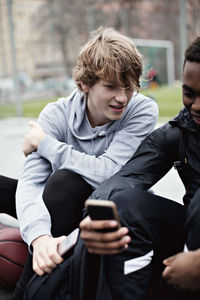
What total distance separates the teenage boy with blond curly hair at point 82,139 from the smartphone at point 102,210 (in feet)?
1.63

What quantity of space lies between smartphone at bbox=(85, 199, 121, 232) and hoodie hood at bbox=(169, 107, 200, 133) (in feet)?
2.09

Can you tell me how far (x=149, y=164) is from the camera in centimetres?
187

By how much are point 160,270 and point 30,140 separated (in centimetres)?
93

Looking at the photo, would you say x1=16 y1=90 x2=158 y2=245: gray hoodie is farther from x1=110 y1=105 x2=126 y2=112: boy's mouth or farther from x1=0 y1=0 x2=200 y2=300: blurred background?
x1=0 y1=0 x2=200 y2=300: blurred background

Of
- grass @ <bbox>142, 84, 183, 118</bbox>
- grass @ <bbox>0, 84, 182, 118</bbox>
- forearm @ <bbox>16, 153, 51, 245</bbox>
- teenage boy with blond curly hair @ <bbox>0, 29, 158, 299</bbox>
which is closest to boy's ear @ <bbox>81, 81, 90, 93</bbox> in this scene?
teenage boy with blond curly hair @ <bbox>0, 29, 158, 299</bbox>

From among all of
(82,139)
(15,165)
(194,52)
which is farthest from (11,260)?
(15,165)

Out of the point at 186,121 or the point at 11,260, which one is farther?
the point at 11,260

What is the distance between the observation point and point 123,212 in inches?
59.3

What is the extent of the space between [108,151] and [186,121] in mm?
450

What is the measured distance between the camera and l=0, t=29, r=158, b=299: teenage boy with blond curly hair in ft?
6.35

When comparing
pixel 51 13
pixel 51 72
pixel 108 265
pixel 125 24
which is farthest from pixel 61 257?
pixel 51 72

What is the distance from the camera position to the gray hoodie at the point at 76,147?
6.57ft

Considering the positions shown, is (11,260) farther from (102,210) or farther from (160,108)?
(160,108)

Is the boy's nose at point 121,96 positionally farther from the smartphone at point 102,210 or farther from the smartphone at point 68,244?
the smartphone at point 102,210
